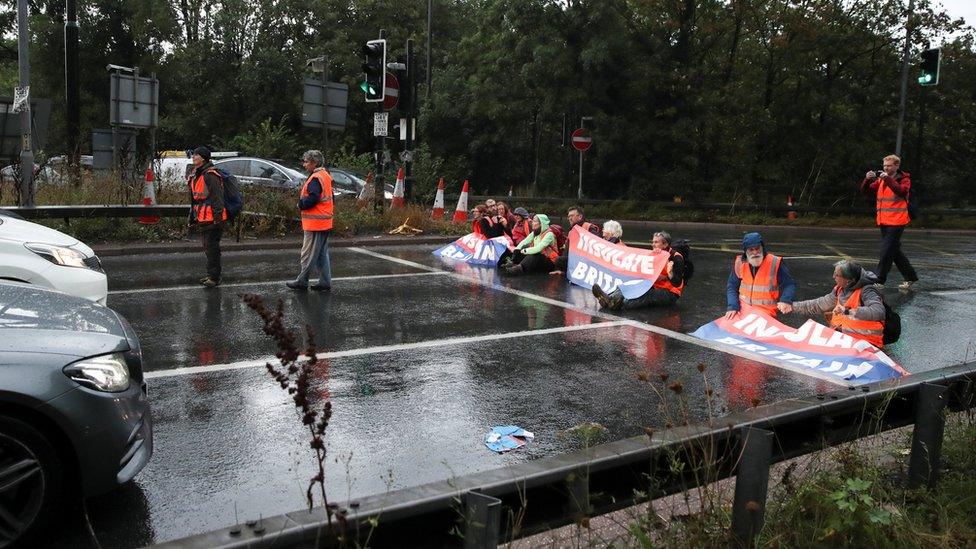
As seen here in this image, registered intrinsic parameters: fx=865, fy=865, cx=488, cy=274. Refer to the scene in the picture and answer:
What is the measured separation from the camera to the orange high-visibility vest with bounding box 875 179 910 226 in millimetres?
12180

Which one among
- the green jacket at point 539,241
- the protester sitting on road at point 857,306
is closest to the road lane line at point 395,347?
the protester sitting on road at point 857,306

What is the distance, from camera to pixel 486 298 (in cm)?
1100

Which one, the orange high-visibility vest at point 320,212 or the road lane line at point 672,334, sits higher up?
the orange high-visibility vest at point 320,212

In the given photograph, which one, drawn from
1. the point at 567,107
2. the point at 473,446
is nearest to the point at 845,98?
the point at 567,107

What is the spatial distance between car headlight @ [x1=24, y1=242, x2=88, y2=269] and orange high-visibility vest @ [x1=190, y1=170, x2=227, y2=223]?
3216 millimetres

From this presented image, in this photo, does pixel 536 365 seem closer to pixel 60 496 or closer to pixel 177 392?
pixel 177 392

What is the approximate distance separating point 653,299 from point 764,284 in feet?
6.59

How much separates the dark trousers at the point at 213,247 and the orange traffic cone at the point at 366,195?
7735 millimetres

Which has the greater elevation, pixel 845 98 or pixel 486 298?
pixel 845 98

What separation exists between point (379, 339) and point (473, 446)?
127 inches

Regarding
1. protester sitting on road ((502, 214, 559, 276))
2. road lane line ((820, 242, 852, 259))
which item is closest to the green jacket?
protester sitting on road ((502, 214, 559, 276))

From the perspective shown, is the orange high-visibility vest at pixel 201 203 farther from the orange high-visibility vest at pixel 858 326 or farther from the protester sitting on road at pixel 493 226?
the orange high-visibility vest at pixel 858 326

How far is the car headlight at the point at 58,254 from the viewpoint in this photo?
7.61m

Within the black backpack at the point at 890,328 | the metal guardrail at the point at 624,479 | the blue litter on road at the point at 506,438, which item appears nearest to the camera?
the metal guardrail at the point at 624,479
